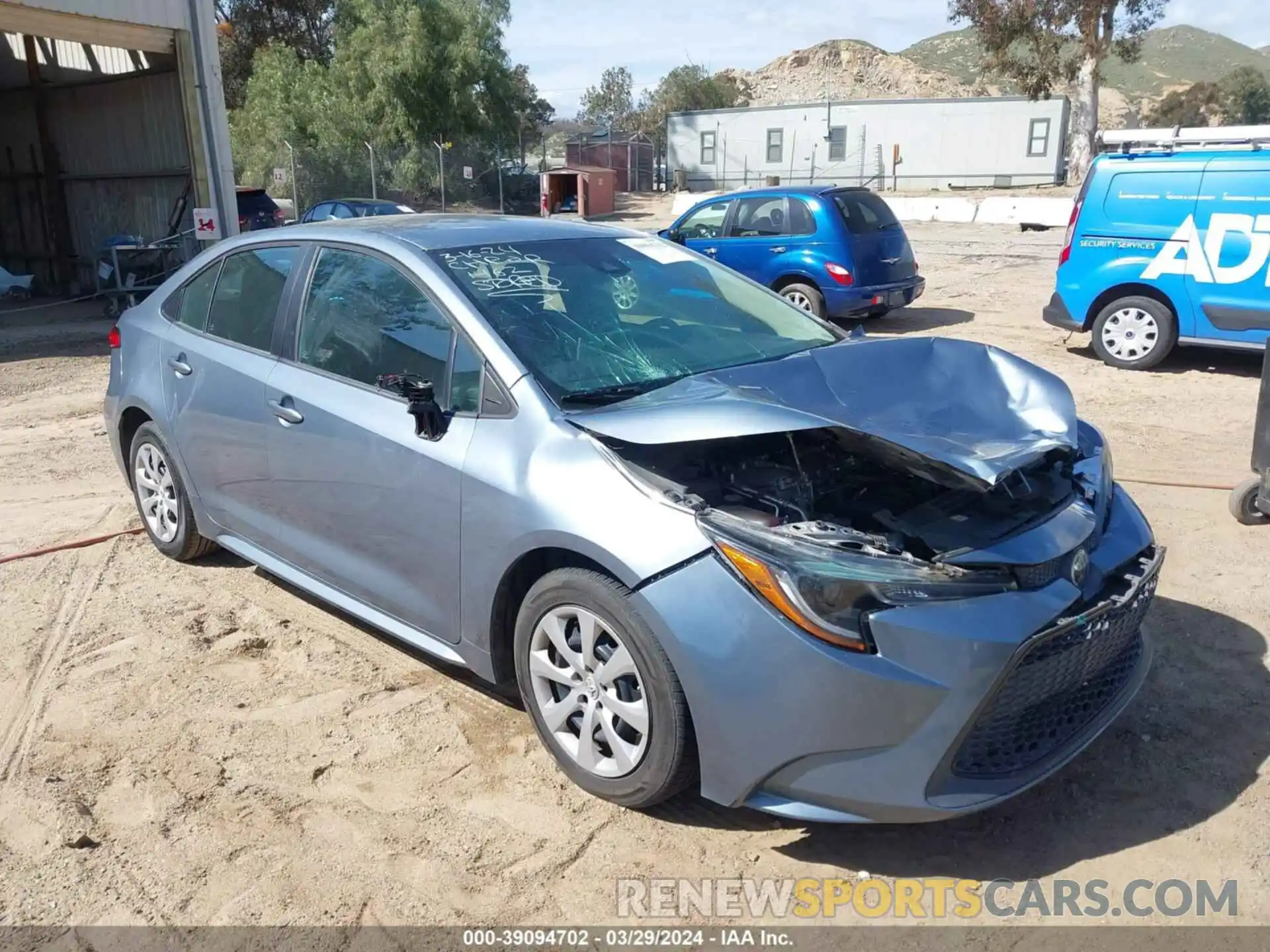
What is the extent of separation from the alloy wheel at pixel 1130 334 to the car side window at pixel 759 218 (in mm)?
3763

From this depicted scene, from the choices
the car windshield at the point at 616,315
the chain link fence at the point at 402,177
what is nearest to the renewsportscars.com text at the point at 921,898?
the car windshield at the point at 616,315

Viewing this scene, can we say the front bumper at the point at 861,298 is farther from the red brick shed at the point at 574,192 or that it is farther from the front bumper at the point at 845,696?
the red brick shed at the point at 574,192

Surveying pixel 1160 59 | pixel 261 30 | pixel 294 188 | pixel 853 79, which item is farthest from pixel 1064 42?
pixel 1160 59

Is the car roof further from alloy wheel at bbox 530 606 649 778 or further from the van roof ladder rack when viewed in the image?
the van roof ladder rack

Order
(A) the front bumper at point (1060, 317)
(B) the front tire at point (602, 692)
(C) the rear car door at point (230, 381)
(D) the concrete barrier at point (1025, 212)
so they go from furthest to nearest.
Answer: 1. (D) the concrete barrier at point (1025, 212)
2. (A) the front bumper at point (1060, 317)
3. (C) the rear car door at point (230, 381)
4. (B) the front tire at point (602, 692)

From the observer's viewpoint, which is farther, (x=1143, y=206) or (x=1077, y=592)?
(x=1143, y=206)

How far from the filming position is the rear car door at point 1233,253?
8.52 meters

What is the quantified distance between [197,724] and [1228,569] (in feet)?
15.0

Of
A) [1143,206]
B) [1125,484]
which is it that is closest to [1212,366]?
[1143,206]

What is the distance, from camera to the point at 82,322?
15203 mm

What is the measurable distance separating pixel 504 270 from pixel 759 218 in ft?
28.8

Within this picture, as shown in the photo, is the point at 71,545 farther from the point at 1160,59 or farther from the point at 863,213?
the point at 1160,59

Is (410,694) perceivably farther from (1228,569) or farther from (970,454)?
(1228,569)

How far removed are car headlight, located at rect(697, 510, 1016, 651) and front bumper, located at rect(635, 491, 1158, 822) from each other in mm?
34
